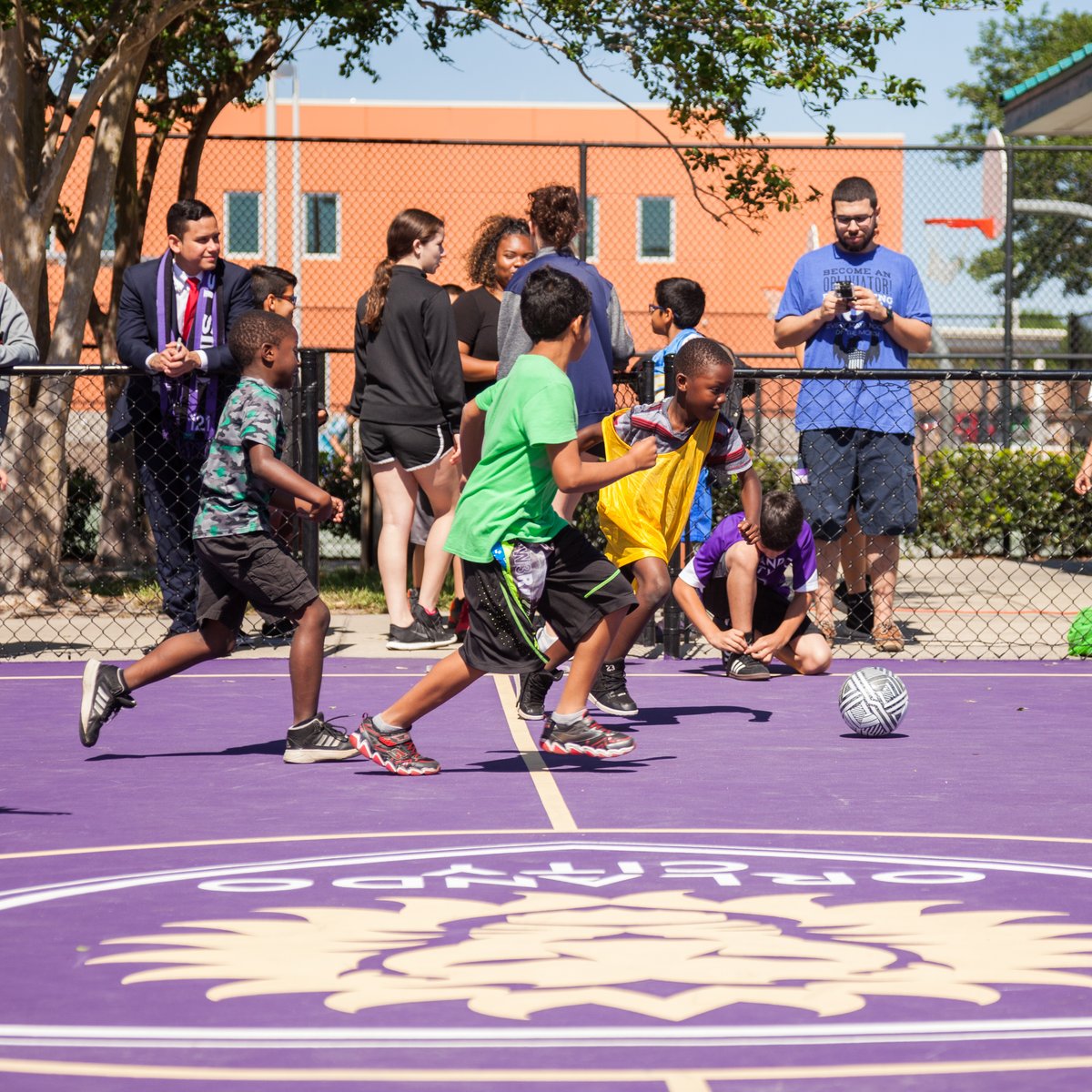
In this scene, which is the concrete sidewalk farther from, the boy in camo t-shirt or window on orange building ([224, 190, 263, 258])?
window on orange building ([224, 190, 263, 258])

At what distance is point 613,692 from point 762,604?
1478 mm

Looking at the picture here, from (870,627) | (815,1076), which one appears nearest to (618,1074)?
(815,1076)

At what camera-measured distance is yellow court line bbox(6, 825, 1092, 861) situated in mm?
5270

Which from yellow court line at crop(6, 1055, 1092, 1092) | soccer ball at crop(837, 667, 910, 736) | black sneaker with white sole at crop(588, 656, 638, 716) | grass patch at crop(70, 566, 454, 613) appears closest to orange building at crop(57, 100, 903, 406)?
grass patch at crop(70, 566, 454, 613)

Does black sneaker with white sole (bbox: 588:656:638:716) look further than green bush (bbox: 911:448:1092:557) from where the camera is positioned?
No

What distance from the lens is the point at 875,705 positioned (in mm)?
7145

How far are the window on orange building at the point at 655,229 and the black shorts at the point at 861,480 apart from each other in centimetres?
2524

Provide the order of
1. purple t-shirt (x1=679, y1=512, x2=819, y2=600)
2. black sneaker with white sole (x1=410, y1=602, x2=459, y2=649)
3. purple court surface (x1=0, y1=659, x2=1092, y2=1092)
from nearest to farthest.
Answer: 1. purple court surface (x1=0, y1=659, x2=1092, y2=1092)
2. purple t-shirt (x1=679, y1=512, x2=819, y2=600)
3. black sneaker with white sole (x1=410, y1=602, x2=459, y2=649)

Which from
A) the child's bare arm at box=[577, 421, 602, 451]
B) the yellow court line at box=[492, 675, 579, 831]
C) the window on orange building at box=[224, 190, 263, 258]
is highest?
the window on orange building at box=[224, 190, 263, 258]

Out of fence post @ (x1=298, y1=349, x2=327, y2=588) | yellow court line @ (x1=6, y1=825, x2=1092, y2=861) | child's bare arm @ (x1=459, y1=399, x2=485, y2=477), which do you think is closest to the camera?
yellow court line @ (x1=6, y1=825, x2=1092, y2=861)

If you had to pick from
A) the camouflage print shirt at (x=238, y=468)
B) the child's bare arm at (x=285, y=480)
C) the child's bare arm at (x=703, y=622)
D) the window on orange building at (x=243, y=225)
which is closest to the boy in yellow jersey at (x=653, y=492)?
the child's bare arm at (x=703, y=622)

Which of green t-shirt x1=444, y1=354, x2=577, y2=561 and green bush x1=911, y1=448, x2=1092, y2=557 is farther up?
green t-shirt x1=444, y1=354, x2=577, y2=561

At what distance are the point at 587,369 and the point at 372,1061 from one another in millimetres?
5158

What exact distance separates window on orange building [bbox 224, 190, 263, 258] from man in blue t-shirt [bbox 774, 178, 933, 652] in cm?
2306
